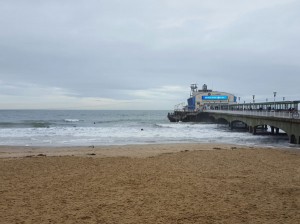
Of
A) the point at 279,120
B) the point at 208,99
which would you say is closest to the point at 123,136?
the point at 279,120

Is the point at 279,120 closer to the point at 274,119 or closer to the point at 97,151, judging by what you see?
the point at 274,119

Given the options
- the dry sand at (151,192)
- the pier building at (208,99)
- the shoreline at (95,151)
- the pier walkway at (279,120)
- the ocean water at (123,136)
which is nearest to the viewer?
the dry sand at (151,192)

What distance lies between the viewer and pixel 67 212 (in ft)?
23.2

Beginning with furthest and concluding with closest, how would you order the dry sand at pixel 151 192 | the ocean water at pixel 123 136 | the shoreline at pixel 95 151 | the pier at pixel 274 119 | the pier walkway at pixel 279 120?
the ocean water at pixel 123 136, the pier at pixel 274 119, the pier walkway at pixel 279 120, the shoreline at pixel 95 151, the dry sand at pixel 151 192

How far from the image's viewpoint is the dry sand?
22.3ft

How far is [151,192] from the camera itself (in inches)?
345

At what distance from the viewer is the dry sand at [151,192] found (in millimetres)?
6797

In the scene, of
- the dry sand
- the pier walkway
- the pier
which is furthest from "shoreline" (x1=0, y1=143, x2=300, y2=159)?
the dry sand

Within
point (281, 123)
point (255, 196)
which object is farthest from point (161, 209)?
point (281, 123)

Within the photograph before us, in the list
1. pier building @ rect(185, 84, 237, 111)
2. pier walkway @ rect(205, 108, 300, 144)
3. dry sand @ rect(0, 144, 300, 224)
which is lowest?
dry sand @ rect(0, 144, 300, 224)

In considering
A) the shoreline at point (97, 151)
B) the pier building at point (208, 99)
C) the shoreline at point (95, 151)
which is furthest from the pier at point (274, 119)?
the pier building at point (208, 99)

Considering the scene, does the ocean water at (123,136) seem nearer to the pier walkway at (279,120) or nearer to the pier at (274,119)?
the pier walkway at (279,120)

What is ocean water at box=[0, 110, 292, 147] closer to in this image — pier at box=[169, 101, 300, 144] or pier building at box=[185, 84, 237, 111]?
pier at box=[169, 101, 300, 144]

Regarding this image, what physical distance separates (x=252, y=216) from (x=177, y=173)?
4875mm
